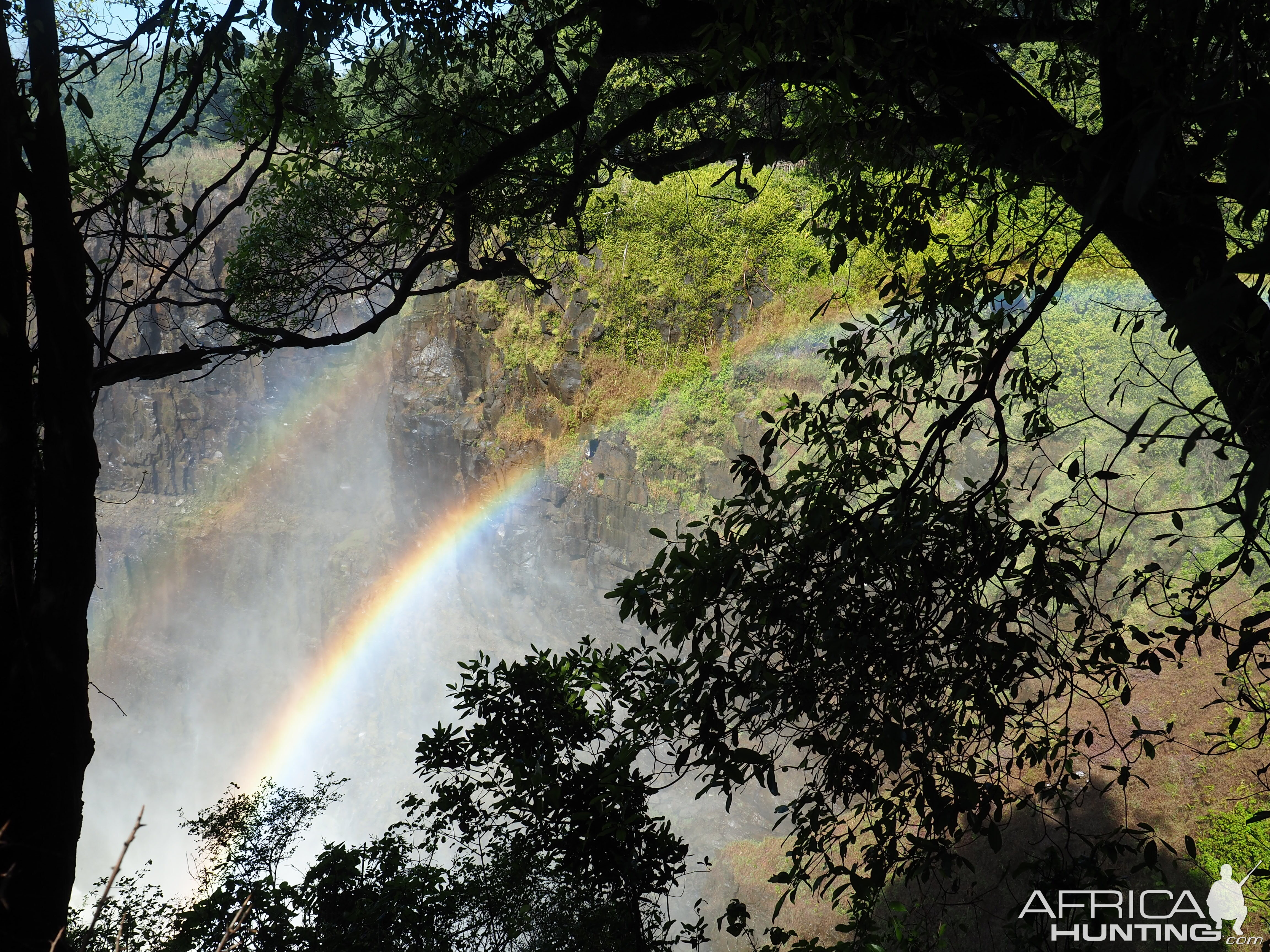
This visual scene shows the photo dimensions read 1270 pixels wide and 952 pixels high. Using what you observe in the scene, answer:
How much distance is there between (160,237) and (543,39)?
1.76m

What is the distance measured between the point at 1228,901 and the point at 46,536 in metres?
5.15

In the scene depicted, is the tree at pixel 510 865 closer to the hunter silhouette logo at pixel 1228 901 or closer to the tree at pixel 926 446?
the tree at pixel 926 446

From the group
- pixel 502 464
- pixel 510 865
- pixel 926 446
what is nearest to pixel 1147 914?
pixel 510 865

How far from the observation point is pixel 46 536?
1956 mm

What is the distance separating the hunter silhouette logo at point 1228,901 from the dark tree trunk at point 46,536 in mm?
2624

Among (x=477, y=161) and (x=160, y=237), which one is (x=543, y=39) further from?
(x=160, y=237)

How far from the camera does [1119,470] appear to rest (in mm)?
9320

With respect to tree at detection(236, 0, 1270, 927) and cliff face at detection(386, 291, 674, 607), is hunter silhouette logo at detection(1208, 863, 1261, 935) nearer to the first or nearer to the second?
tree at detection(236, 0, 1270, 927)

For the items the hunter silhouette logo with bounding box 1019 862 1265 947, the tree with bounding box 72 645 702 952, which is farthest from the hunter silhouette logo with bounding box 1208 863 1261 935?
the tree with bounding box 72 645 702 952

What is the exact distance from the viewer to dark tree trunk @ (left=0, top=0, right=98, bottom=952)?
5.90ft

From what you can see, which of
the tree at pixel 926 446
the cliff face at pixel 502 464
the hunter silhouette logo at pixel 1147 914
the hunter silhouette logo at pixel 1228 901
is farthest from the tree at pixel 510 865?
the cliff face at pixel 502 464

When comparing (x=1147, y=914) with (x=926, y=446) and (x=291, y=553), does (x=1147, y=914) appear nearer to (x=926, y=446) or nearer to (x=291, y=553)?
(x=926, y=446)

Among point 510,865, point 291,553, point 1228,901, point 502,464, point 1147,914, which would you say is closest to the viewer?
point 1228,901

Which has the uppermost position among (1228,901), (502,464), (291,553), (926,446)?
(291,553)
